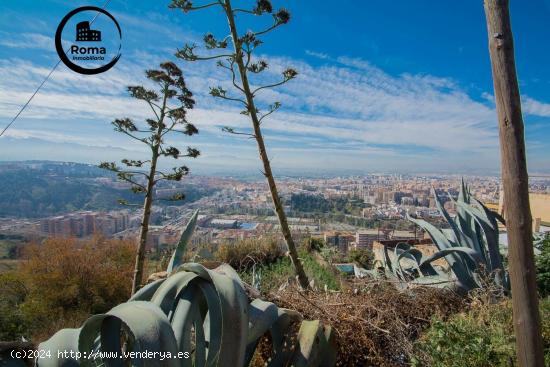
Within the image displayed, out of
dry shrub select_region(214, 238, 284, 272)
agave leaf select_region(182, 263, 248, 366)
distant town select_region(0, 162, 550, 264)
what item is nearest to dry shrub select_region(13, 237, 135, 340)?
distant town select_region(0, 162, 550, 264)

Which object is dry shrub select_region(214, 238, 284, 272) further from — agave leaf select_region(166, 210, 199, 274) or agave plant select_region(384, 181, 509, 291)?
agave leaf select_region(166, 210, 199, 274)

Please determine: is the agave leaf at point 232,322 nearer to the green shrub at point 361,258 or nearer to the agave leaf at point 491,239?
the agave leaf at point 491,239

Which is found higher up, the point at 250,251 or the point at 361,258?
the point at 250,251

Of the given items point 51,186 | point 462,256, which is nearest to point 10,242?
point 51,186

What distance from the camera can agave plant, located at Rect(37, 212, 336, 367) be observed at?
1.26 meters

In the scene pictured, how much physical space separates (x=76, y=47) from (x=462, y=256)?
14.3 feet

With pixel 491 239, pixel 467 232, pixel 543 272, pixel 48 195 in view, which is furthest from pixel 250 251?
pixel 48 195

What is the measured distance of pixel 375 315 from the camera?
2311 mm

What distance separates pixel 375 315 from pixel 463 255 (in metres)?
1.54

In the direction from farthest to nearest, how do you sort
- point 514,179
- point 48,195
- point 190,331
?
point 48,195 → point 190,331 → point 514,179

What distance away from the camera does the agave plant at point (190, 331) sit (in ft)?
4.12

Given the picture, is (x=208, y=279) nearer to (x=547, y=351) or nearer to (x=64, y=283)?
(x=547, y=351)

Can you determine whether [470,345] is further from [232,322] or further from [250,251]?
[250,251]

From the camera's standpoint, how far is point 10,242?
9.64 m
